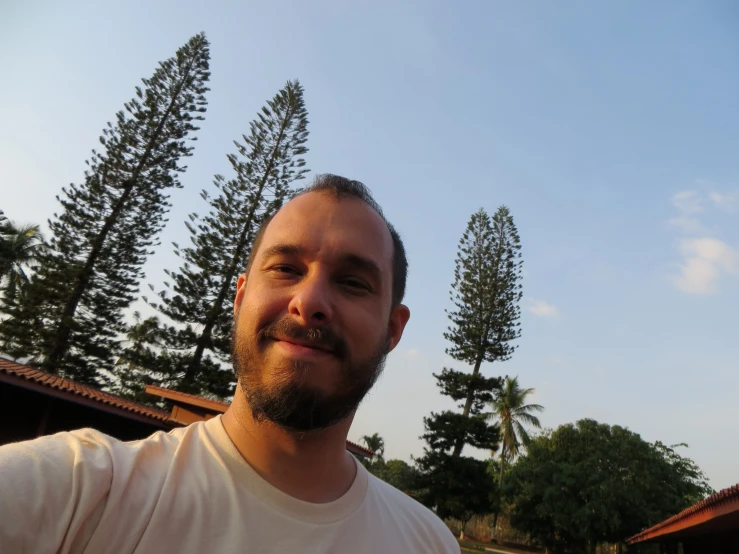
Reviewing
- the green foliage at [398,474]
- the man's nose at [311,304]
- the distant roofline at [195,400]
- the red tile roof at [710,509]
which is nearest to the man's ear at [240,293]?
the man's nose at [311,304]

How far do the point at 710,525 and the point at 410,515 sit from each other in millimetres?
9288

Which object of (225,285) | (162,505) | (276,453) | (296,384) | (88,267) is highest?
(225,285)

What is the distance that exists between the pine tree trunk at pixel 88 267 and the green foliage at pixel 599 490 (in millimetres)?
24109

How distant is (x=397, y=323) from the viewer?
149 cm

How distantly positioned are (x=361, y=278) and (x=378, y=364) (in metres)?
0.22

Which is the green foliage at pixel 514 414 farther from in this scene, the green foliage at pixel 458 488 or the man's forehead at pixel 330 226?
the man's forehead at pixel 330 226

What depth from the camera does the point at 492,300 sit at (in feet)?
79.6

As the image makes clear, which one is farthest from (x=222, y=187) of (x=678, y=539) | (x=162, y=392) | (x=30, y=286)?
(x=678, y=539)

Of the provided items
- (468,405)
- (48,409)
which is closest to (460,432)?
(468,405)

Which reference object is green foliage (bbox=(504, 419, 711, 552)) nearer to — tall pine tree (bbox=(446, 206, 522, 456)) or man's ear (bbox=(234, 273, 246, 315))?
tall pine tree (bbox=(446, 206, 522, 456))

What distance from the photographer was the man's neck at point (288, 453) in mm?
1039

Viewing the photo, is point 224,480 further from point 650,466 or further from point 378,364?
point 650,466

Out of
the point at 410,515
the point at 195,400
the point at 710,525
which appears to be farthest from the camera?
the point at 195,400

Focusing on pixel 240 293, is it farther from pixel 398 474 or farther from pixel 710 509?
pixel 398 474
